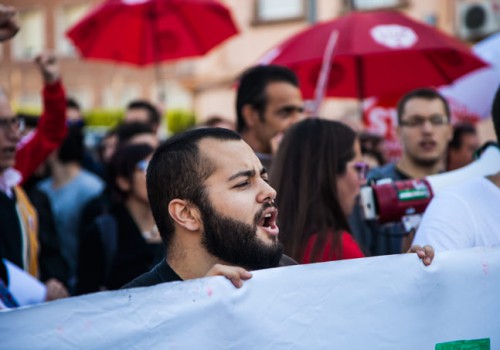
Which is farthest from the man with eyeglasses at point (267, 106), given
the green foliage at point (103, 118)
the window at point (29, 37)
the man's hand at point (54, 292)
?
the window at point (29, 37)

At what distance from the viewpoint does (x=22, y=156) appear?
173 inches

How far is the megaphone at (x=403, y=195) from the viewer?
10.6ft

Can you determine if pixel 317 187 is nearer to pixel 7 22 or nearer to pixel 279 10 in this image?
pixel 7 22

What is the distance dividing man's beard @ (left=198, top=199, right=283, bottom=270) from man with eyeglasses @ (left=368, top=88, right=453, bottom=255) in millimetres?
2559

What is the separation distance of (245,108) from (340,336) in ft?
7.81

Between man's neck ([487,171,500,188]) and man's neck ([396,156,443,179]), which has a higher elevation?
man's neck ([487,171,500,188])

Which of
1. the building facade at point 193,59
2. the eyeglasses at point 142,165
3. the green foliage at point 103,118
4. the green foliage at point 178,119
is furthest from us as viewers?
the green foliage at point 103,118

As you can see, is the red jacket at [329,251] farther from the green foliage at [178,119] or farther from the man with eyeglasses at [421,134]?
the green foliage at [178,119]

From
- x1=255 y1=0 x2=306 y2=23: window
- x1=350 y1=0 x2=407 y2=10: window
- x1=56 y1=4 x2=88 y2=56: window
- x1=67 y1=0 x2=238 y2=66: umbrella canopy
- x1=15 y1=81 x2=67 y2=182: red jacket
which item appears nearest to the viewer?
x1=15 y1=81 x2=67 y2=182: red jacket

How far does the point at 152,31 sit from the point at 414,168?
2.87m

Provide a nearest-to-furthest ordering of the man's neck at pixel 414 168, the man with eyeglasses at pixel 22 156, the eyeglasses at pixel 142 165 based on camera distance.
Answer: the man with eyeglasses at pixel 22 156, the eyeglasses at pixel 142 165, the man's neck at pixel 414 168

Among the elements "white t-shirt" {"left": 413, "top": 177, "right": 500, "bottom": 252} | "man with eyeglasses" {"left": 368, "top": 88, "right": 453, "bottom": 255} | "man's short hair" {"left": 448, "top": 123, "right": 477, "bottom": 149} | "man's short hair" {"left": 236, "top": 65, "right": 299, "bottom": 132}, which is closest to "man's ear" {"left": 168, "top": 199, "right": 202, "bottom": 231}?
"white t-shirt" {"left": 413, "top": 177, "right": 500, "bottom": 252}

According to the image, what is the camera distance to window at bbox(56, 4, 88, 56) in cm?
2603

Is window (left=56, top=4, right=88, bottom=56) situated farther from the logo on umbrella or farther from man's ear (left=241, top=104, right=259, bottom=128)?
man's ear (left=241, top=104, right=259, bottom=128)
